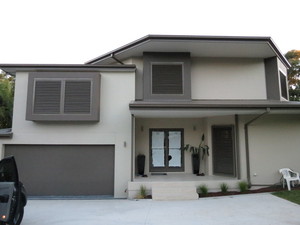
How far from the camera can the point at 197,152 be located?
11.0 meters

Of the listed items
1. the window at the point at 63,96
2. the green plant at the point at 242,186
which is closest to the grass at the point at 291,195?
Answer: the green plant at the point at 242,186

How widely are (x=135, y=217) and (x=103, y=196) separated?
3.46 m

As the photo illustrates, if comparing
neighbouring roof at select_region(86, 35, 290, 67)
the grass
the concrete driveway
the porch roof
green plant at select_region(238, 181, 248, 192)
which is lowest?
the concrete driveway

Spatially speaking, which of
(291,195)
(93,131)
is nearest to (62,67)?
(93,131)

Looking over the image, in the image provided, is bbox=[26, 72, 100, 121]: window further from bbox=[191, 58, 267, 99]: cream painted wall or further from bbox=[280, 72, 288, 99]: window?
bbox=[280, 72, 288, 99]: window

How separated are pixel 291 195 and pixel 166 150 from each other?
5.22 meters

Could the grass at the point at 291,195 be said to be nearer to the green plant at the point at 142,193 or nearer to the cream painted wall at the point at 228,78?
the cream painted wall at the point at 228,78

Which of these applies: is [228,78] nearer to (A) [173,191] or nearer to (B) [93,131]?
(A) [173,191]

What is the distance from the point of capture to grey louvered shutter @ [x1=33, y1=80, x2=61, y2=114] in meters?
9.43

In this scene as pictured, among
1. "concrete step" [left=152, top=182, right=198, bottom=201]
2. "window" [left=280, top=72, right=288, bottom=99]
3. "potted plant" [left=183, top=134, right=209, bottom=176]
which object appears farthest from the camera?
"window" [left=280, top=72, right=288, bottom=99]

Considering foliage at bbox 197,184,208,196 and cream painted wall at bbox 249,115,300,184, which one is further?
cream painted wall at bbox 249,115,300,184

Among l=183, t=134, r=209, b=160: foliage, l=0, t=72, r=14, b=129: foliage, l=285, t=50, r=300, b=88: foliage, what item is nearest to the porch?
l=183, t=134, r=209, b=160: foliage

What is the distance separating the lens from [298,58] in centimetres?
2405

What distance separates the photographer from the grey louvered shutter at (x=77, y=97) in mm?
9438
